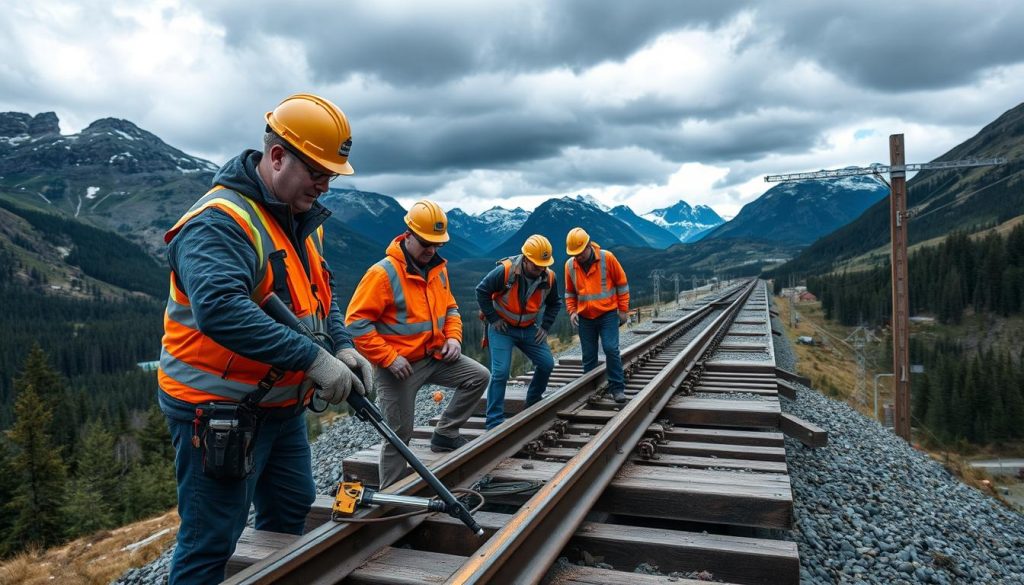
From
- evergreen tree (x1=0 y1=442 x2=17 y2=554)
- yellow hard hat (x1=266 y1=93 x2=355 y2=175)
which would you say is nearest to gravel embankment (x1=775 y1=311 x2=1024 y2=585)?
yellow hard hat (x1=266 y1=93 x2=355 y2=175)

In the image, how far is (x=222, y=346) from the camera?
254 cm

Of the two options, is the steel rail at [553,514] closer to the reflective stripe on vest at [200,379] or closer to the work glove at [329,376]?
the work glove at [329,376]

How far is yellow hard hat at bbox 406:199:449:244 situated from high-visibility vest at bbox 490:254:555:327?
193cm

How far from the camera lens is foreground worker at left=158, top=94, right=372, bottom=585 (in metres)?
2.46

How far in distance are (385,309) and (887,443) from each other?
753 cm

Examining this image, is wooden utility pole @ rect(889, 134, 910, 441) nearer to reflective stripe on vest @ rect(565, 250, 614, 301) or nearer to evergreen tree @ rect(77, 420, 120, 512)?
reflective stripe on vest @ rect(565, 250, 614, 301)

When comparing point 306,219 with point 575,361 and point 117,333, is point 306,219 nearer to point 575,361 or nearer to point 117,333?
point 575,361

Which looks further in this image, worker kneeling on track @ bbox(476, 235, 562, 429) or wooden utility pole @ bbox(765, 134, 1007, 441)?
wooden utility pole @ bbox(765, 134, 1007, 441)

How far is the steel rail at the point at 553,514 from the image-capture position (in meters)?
2.66

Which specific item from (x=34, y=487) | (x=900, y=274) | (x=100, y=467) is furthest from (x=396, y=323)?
(x=100, y=467)

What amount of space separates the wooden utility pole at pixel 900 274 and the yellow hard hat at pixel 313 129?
14649 millimetres

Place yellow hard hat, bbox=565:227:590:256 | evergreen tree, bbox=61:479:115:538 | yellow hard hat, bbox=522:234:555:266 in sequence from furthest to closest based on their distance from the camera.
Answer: evergreen tree, bbox=61:479:115:538, yellow hard hat, bbox=565:227:590:256, yellow hard hat, bbox=522:234:555:266

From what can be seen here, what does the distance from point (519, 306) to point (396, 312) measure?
2.20m

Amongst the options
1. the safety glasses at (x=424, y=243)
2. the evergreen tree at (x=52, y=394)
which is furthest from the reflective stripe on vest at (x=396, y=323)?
the evergreen tree at (x=52, y=394)
